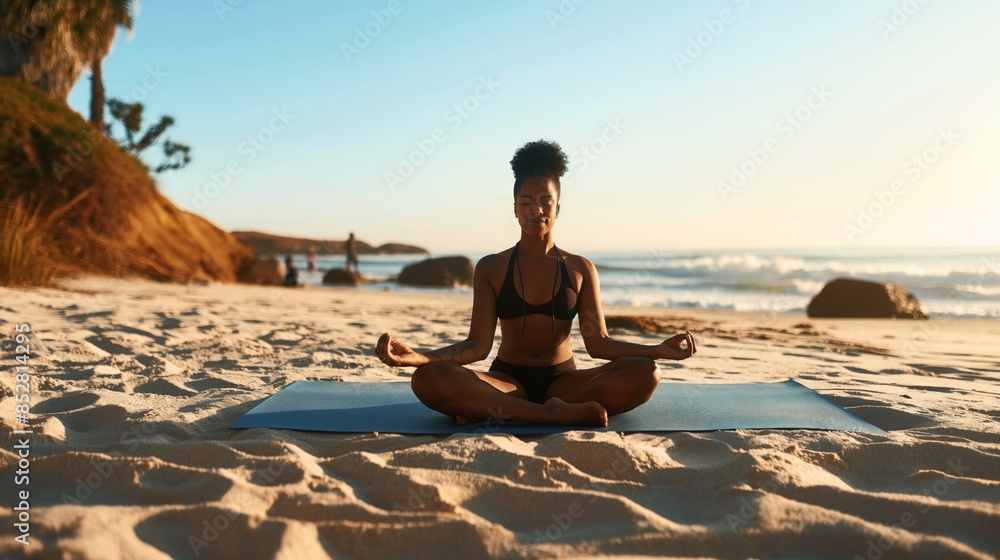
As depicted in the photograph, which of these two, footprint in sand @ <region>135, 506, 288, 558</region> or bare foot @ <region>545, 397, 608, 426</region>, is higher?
bare foot @ <region>545, 397, 608, 426</region>

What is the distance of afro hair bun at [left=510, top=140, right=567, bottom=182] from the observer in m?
2.97

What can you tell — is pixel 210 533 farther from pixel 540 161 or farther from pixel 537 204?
pixel 540 161

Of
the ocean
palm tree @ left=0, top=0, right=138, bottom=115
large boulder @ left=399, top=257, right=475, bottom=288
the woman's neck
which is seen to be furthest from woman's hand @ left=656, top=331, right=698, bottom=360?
large boulder @ left=399, top=257, right=475, bottom=288

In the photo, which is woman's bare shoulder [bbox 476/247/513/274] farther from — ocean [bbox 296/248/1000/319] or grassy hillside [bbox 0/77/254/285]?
ocean [bbox 296/248/1000/319]

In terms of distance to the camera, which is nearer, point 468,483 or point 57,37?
point 468,483

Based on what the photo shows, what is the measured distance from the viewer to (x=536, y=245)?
10.3 feet

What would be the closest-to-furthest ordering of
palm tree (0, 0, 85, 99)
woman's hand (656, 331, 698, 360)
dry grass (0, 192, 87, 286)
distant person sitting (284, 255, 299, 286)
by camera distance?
woman's hand (656, 331, 698, 360) < dry grass (0, 192, 87, 286) < palm tree (0, 0, 85, 99) < distant person sitting (284, 255, 299, 286)

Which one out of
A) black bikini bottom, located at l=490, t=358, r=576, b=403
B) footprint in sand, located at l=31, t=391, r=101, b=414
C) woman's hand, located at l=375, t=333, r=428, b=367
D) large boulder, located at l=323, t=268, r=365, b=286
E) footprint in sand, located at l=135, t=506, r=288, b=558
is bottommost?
footprint in sand, located at l=135, t=506, r=288, b=558

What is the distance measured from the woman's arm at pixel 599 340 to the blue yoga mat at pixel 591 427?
0.30m

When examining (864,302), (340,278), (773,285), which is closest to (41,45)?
(340,278)

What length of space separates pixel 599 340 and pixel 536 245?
52cm

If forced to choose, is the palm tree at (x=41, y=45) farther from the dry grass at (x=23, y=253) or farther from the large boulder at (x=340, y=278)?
the large boulder at (x=340, y=278)

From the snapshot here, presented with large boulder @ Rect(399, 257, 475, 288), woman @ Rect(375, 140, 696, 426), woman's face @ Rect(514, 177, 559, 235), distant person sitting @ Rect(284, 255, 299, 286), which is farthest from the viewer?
large boulder @ Rect(399, 257, 475, 288)

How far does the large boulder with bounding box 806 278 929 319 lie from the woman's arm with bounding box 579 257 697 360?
8418mm
